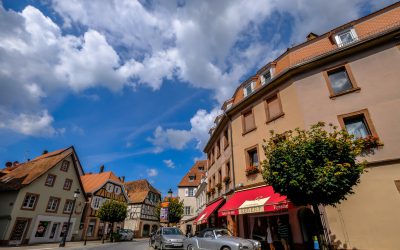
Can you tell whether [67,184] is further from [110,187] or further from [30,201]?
[110,187]

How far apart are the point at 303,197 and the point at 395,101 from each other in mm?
7317

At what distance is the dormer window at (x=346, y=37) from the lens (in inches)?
554

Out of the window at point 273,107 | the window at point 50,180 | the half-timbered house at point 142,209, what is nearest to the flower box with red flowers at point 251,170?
the window at point 273,107

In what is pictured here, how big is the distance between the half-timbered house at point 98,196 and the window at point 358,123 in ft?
110

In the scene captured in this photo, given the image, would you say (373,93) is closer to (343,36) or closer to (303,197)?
(343,36)

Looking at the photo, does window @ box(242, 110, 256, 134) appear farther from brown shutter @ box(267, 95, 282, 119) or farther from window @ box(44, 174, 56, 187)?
window @ box(44, 174, 56, 187)

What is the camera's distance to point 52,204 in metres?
29.6

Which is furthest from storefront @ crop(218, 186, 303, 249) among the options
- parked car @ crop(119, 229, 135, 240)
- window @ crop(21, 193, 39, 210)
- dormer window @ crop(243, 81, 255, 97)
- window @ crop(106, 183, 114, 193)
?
Result: window @ crop(106, 183, 114, 193)

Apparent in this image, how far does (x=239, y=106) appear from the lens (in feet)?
61.6

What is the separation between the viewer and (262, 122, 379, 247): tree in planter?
8906 mm

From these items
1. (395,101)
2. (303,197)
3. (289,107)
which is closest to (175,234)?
(303,197)

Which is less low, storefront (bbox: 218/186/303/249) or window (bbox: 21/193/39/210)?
window (bbox: 21/193/39/210)

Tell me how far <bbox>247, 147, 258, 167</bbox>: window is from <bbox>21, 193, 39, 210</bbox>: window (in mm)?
26987

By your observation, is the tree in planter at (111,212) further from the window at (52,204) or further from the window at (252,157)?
the window at (252,157)
